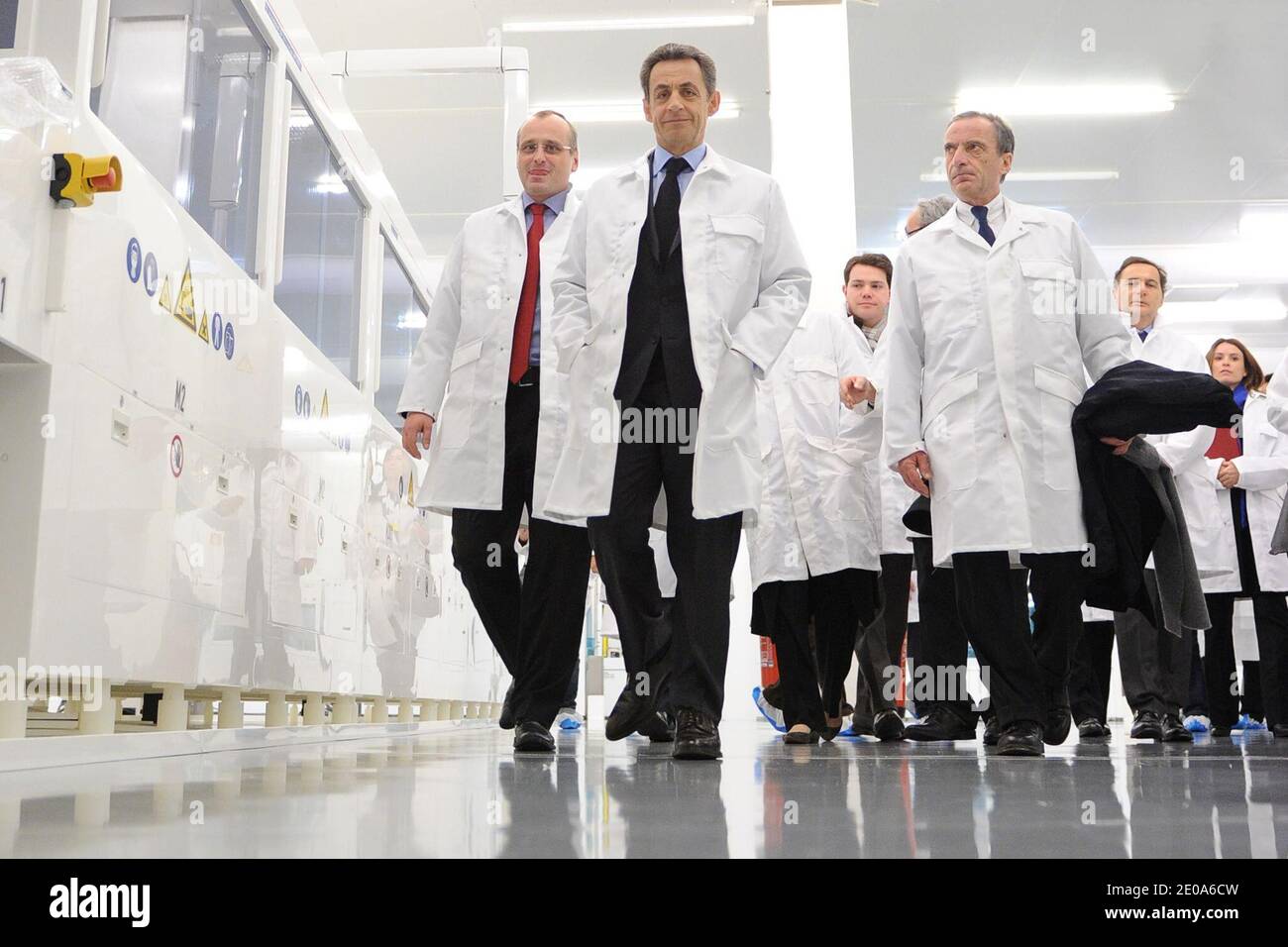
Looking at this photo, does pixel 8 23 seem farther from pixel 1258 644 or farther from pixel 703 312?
pixel 1258 644

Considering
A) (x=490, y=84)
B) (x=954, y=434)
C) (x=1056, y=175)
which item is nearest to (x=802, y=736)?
(x=954, y=434)

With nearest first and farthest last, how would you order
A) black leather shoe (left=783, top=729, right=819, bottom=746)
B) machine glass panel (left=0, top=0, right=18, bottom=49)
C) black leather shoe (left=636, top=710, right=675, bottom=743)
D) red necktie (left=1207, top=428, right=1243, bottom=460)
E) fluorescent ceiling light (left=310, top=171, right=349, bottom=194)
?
machine glass panel (left=0, top=0, right=18, bottom=49) < black leather shoe (left=636, top=710, right=675, bottom=743) < black leather shoe (left=783, top=729, right=819, bottom=746) < fluorescent ceiling light (left=310, top=171, right=349, bottom=194) < red necktie (left=1207, top=428, right=1243, bottom=460)

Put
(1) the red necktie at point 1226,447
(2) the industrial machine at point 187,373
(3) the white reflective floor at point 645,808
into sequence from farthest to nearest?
(1) the red necktie at point 1226,447 → (2) the industrial machine at point 187,373 → (3) the white reflective floor at point 645,808

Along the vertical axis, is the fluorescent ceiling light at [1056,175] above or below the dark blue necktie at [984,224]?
above

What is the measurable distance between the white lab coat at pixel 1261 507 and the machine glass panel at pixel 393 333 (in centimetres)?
374

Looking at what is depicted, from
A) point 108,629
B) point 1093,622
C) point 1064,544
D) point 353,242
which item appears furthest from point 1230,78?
point 108,629

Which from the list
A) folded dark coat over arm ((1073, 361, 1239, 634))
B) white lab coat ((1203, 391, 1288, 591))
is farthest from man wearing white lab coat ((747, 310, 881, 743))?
white lab coat ((1203, 391, 1288, 591))

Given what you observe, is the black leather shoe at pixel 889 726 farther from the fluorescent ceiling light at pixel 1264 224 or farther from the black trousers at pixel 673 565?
the fluorescent ceiling light at pixel 1264 224

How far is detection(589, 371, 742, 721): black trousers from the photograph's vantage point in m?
2.70

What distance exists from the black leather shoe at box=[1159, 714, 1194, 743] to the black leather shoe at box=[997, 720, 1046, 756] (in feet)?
5.89

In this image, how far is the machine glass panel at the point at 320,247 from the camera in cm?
443

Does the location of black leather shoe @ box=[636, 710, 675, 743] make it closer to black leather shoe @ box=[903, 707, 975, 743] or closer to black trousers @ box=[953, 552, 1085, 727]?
black leather shoe @ box=[903, 707, 975, 743]

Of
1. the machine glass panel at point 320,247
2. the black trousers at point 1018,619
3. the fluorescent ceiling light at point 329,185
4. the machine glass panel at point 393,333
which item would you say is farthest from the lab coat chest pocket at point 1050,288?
the machine glass panel at point 393,333

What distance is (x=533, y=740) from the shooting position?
297 cm
